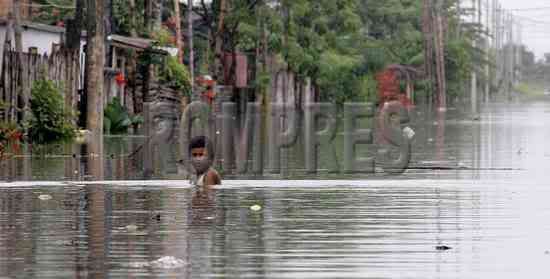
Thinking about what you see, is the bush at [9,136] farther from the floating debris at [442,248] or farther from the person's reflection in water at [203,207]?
the floating debris at [442,248]

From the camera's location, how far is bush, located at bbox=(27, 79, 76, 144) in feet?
106

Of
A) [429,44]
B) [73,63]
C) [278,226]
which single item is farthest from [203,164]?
[429,44]

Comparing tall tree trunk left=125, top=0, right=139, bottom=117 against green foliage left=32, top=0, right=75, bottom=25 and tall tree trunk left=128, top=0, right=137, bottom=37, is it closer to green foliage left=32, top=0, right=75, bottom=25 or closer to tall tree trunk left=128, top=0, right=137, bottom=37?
tall tree trunk left=128, top=0, right=137, bottom=37

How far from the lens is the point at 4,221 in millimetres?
14773

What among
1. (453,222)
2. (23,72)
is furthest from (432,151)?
(453,222)

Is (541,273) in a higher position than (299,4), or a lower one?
lower

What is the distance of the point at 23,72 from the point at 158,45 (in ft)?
49.3

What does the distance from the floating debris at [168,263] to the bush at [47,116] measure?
21202mm

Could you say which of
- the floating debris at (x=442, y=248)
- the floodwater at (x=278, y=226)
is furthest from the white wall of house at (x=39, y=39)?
Answer: the floating debris at (x=442, y=248)

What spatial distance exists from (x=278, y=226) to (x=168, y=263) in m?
3.13

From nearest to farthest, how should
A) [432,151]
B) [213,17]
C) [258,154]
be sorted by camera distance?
[258,154] < [432,151] < [213,17]

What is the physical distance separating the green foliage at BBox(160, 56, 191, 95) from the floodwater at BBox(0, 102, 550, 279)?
24118 millimetres

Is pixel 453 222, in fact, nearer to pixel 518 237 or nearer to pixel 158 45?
pixel 518 237

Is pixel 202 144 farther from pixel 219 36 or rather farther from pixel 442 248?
pixel 219 36
